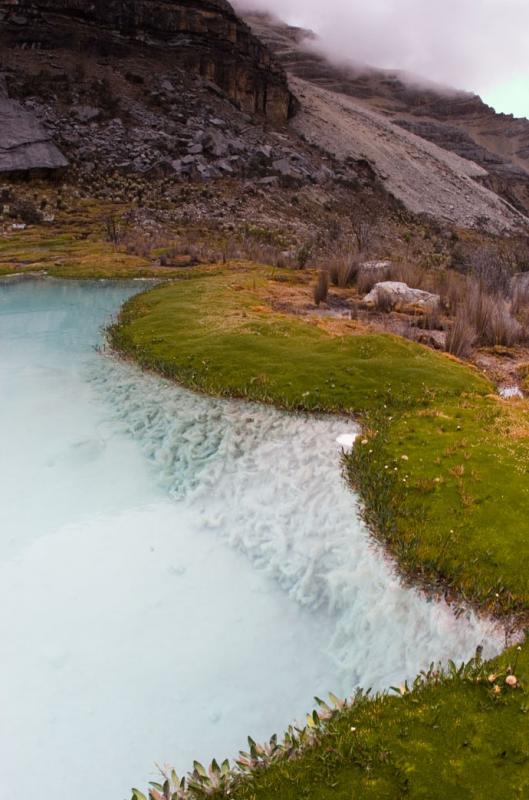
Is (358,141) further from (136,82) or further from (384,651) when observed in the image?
(384,651)

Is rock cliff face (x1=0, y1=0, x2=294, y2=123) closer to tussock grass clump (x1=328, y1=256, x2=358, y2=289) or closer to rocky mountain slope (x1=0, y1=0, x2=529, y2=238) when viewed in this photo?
rocky mountain slope (x1=0, y1=0, x2=529, y2=238)

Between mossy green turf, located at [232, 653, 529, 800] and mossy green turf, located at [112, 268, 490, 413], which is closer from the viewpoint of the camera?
mossy green turf, located at [232, 653, 529, 800]

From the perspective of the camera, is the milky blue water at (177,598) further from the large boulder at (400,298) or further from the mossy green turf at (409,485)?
the large boulder at (400,298)

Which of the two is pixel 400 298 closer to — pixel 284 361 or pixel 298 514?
pixel 284 361

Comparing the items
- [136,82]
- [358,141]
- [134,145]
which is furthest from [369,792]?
[358,141]

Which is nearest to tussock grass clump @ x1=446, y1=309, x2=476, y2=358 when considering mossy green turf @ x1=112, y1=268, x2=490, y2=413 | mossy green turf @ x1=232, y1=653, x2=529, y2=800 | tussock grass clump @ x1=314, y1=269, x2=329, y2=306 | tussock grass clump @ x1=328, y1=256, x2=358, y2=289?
mossy green turf @ x1=112, y1=268, x2=490, y2=413

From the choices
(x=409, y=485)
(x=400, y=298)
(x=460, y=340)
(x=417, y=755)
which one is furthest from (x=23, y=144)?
(x=417, y=755)

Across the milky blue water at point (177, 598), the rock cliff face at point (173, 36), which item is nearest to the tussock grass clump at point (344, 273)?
the milky blue water at point (177, 598)

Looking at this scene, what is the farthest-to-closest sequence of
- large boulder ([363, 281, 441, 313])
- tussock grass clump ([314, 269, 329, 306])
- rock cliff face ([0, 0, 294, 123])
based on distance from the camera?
rock cliff face ([0, 0, 294, 123]), tussock grass clump ([314, 269, 329, 306]), large boulder ([363, 281, 441, 313])
